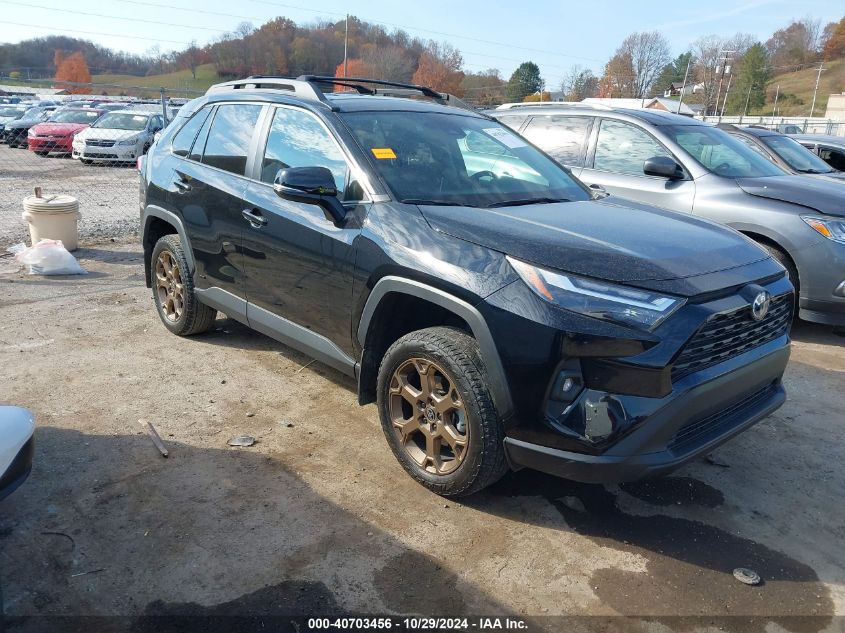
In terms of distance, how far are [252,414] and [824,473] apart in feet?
10.3

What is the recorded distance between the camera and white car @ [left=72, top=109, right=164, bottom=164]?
18.1 m

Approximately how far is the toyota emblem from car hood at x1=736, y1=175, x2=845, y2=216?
10.6 ft

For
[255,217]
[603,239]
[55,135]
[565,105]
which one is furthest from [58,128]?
[603,239]

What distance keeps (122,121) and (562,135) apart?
15926 millimetres

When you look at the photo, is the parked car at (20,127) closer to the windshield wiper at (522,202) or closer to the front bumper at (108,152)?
the front bumper at (108,152)

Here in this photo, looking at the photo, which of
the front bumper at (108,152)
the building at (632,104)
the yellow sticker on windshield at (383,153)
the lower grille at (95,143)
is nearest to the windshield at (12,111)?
the front bumper at (108,152)

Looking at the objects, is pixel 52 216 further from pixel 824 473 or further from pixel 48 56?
pixel 48 56

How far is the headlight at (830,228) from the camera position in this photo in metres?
5.43

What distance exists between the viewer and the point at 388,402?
3.30m

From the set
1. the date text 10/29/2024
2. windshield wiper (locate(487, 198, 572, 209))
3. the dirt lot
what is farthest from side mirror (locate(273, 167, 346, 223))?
the date text 10/29/2024

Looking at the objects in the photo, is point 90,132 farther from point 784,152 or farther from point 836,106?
point 836,106

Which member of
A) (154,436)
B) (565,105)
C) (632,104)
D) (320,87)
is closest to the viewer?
(154,436)

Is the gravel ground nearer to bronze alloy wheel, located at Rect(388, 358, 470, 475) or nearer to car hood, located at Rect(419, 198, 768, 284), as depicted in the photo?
bronze alloy wheel, located at Rect(388, 358, 470, 475)

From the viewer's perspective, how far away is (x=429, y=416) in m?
3.13
